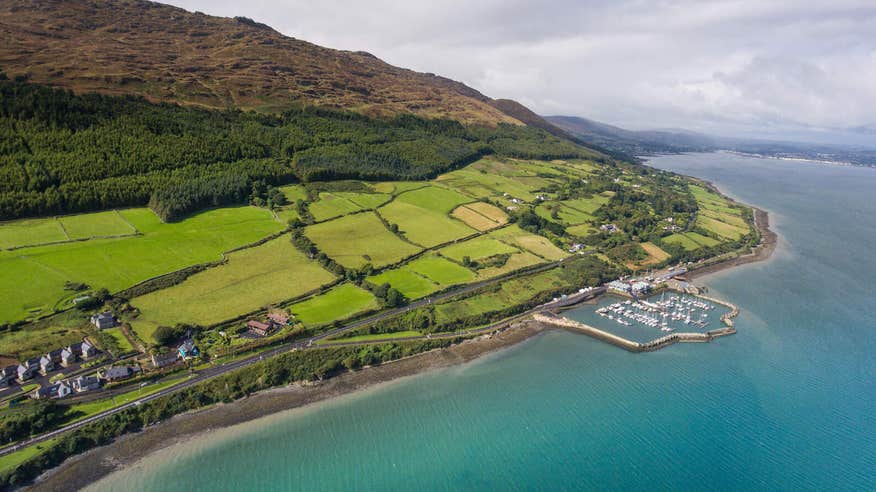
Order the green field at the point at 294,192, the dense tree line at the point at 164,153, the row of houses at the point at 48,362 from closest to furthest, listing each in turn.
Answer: the row of houses at the point at 48,362
the dense tree line at the point at 164,153
the green field at the point at 294,192

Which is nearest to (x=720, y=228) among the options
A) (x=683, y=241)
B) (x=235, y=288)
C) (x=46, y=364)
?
(x=683, y=241)

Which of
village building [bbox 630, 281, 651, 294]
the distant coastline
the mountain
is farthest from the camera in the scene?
the mountain

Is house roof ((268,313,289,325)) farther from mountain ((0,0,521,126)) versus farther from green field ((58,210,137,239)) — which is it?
mountain ((0,0,521,126))

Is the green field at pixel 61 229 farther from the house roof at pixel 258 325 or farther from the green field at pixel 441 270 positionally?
the green field at pixel 441 270

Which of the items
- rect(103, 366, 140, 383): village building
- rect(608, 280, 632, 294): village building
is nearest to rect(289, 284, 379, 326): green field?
rect(103, 366, 140, 383): village building

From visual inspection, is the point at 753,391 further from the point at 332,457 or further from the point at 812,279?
the point at 812,279

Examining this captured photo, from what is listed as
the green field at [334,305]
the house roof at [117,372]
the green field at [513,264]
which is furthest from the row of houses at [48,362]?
the green field at [513,264]
